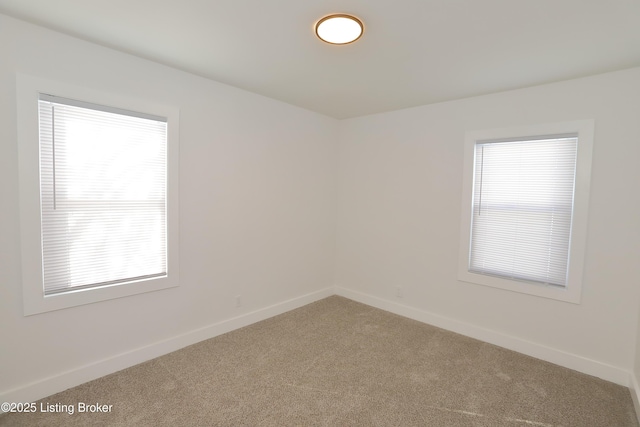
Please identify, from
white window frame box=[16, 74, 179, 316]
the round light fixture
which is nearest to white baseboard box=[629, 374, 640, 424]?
the round light fixture

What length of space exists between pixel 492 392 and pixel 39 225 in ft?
11.5

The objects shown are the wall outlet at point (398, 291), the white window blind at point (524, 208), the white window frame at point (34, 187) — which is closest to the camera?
the white window frame at point (34, 187)

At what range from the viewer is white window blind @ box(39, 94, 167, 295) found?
2.17 meters

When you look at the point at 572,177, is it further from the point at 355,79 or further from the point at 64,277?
the point at 64,277

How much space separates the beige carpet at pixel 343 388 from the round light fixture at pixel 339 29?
2.51m

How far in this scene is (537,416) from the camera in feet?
6.88

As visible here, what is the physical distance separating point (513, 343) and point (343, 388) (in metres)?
1.83

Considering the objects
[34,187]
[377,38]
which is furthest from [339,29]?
[34,187]

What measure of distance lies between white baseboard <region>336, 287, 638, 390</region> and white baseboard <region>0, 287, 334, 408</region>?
4.72 feet

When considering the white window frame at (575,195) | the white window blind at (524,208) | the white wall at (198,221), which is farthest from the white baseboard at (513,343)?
the white wall at (198,221)

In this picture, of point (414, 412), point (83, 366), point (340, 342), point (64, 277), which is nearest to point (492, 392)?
point (414, 412)

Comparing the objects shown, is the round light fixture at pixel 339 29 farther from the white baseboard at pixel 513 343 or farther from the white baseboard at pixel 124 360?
the white baseboard at pixel 513 343

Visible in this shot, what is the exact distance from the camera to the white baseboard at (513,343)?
2.54 meters

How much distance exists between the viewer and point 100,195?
2365mm
